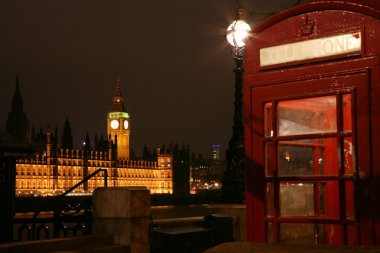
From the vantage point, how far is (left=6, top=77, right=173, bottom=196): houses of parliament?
10131cm

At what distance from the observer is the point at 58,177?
345 ft

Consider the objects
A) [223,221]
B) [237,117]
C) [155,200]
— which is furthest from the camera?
[155,200]

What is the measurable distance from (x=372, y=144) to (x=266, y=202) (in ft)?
2.70

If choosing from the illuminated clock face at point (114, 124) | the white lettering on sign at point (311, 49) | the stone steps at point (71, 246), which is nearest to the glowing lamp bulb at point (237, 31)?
the stone steps at point (71, 246)

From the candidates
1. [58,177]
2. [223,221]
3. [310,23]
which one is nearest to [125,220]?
[223,221]

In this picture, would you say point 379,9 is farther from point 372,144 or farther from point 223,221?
point 223,221

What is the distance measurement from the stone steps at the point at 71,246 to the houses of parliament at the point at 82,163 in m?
86.3

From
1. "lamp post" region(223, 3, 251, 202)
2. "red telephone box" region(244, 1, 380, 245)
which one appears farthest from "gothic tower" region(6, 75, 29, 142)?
"red telephone box" region(244, 1, 380, 245)

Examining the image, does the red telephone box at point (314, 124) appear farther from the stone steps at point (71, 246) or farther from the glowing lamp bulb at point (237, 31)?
the glowing lamp bulb at point (237, 31)

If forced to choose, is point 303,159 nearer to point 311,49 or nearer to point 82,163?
point 311,49

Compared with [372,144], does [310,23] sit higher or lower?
higher

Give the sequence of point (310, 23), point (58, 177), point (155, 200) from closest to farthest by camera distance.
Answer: point (310, 23) → point (155, 200) → point (58, 177)

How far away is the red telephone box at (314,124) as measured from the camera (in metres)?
3.60

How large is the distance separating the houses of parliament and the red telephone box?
9074cm
